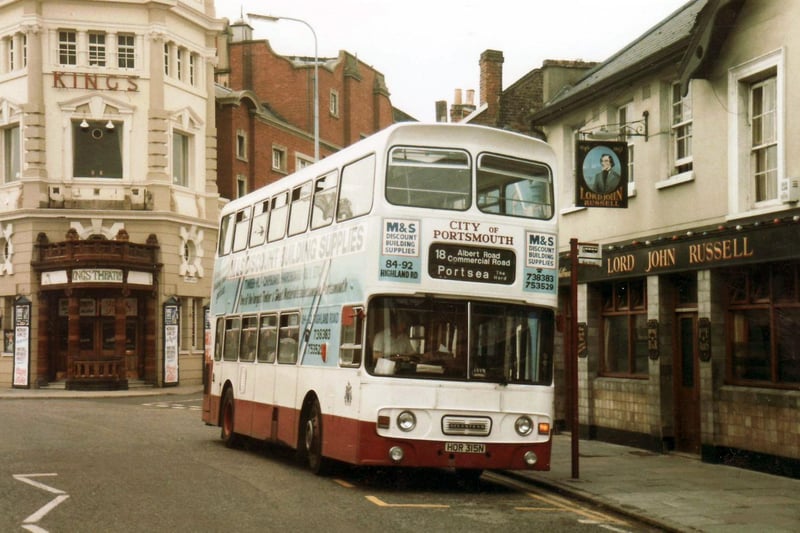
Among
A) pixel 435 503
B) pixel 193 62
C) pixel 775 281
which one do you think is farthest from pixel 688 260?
pixel 193 62

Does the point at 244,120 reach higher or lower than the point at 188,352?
higher

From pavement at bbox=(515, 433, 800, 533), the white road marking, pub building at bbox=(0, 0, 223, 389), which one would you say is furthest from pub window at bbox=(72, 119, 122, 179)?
the white road marking

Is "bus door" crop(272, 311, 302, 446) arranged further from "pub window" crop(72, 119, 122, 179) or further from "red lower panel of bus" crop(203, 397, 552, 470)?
"pub window" crop(72, 119, 122, 179)

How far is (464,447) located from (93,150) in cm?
3199

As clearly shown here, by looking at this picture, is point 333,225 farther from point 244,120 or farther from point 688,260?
point 244,120

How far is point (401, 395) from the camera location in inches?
533

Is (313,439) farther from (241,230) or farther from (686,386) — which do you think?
(686,386)

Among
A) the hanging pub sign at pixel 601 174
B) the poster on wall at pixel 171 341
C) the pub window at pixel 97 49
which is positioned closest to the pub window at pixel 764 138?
the hanging pub sign at pixel 601 174

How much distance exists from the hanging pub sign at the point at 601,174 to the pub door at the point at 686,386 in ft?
7.52

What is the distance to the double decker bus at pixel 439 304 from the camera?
1359cm

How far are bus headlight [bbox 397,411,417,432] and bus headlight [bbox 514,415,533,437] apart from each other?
130 cm

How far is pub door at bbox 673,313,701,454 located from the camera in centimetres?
1812

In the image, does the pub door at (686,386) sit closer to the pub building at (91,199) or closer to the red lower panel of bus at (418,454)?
the red lower panel of bus at (418,454)

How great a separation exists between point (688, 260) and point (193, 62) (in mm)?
32191
